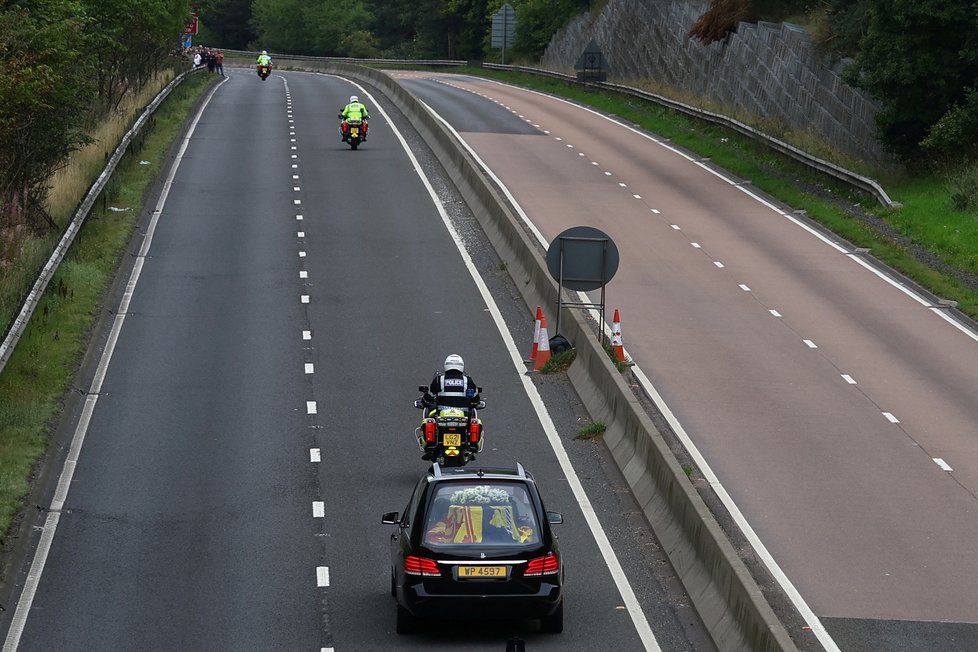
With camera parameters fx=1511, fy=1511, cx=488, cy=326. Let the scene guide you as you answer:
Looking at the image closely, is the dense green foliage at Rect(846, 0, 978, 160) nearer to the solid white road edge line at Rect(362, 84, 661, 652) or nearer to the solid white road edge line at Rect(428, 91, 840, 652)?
the solid white road edge line at Rect(362, 84, 661, 652)

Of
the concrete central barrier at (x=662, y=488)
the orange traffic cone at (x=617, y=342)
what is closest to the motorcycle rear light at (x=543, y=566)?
the concrete central barrier at (x=662, y=488)

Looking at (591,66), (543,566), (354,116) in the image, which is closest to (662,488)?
(543,566)

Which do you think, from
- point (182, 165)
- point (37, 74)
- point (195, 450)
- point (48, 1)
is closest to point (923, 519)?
point (195, 450)

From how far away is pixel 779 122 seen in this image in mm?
50156

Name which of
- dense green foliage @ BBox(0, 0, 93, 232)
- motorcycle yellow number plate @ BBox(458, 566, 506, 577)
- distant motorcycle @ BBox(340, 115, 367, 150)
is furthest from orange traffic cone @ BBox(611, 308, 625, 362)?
distant motorcycle @ BBox(340, 115, 367, 150)

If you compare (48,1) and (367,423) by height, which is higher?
(48,1)

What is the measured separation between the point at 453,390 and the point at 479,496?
4.58 metres

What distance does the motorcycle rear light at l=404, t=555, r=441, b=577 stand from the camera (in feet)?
40.7

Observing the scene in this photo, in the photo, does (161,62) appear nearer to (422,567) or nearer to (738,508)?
(738,508)

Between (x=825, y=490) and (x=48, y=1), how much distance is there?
21555 millimetres

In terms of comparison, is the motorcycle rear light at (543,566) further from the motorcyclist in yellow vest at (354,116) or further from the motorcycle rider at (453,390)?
the motorcyclist in yellow vest at (354,116)

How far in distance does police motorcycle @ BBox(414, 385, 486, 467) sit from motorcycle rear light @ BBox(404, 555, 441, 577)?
4832 millimetres

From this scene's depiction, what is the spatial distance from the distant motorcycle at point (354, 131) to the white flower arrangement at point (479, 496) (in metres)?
34.1

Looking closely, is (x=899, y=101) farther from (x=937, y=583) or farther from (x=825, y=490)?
(x=937, y=583)
